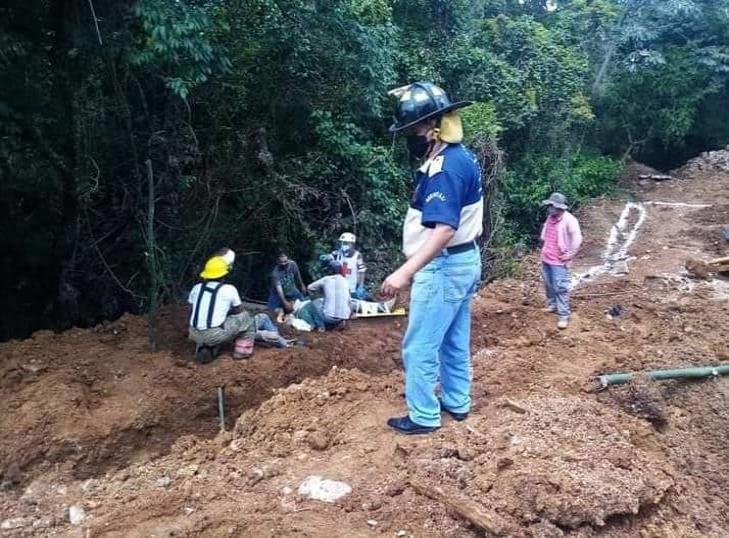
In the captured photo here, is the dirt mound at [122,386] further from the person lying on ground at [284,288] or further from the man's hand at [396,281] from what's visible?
the man's hand at [396,281]

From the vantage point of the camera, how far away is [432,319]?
3818 millimetres

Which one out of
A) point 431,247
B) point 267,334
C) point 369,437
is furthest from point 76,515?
point 267,334

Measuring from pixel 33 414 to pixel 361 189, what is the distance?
21.1 feet

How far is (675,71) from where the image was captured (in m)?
17.6

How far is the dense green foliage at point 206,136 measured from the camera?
7227 mm

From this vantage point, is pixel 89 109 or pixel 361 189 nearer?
pixel 89 109

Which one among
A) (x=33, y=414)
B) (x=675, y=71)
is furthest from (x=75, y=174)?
(x=675, y=71)

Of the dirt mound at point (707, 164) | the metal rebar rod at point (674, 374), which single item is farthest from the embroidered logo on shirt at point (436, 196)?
the dirt mound at point (707, 164)

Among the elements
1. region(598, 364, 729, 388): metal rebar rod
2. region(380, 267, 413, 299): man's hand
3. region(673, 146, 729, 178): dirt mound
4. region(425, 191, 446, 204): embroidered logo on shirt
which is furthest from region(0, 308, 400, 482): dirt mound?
region(673, 146, 729, 178): dirt mound

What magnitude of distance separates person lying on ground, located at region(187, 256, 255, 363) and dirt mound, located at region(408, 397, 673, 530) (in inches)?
118

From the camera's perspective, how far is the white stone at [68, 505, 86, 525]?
12.5 ft

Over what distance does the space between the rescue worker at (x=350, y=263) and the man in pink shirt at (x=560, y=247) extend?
2.38 meters

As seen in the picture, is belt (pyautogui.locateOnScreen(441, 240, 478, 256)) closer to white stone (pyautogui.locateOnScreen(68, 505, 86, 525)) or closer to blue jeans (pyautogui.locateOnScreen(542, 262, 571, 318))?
white stone (pyautogui.locateOnScreen(68, 505, 86, 525))

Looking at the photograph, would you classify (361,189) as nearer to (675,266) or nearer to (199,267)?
(199,267)
